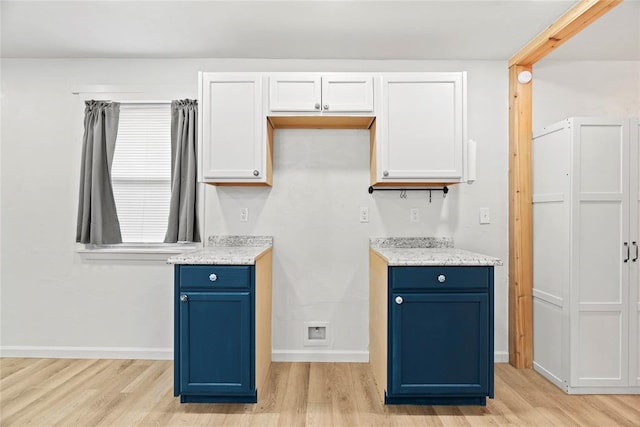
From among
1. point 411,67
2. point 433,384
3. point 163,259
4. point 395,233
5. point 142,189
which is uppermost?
point 411,67

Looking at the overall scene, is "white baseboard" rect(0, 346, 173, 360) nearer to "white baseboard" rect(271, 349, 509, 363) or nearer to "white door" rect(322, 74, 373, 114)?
"white baseboard" rect(271, 349, 509, 363)

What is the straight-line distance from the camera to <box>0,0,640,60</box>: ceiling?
2.26 m

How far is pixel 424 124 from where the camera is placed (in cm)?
254

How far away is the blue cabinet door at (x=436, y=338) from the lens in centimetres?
217

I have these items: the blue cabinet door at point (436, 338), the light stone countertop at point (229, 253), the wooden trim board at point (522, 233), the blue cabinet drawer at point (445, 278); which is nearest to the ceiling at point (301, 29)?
the wooden trim board at point (522, 233)

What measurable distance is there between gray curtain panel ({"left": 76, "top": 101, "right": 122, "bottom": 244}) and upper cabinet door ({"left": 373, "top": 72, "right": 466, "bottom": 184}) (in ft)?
7.18

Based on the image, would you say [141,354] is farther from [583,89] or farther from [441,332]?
[583,89]

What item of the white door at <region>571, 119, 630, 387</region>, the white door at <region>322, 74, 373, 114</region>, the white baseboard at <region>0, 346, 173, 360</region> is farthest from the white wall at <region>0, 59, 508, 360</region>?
the white door at <region>571, 119, 630, 387</region>

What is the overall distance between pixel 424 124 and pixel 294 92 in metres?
0.94

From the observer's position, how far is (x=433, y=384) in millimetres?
2178

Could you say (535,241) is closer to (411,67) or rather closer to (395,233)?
(395,233)

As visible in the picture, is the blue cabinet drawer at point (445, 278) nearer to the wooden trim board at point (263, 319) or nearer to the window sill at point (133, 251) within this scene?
the wooden trim board at point (263, 319)

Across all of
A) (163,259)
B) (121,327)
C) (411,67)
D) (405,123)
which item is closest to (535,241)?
(405,123)

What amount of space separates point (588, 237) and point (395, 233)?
130 cm
